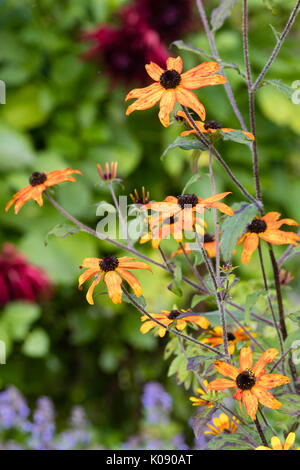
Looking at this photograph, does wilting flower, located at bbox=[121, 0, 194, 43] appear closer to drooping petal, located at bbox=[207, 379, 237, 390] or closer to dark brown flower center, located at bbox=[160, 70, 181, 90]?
dark brown flower center, located at bbox=[160, 70, 181, 90]

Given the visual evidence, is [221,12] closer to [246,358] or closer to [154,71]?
[154,71]

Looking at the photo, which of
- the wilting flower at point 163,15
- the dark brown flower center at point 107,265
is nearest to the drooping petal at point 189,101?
the dark brown flower center at point 107,265

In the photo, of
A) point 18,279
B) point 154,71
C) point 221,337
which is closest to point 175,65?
point 154,71

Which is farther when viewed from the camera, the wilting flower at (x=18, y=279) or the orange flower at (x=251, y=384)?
the wilting flower at (x=18, y=279)

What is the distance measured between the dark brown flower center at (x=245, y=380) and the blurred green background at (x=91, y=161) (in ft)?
2.38

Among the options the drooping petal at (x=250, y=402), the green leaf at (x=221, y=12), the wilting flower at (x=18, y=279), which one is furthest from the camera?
the wilting flower at (x=18, y=279)

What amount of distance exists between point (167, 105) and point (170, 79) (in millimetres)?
21

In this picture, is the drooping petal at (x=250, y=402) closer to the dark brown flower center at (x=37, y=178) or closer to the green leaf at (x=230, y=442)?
the green leaf at (x=230, y=442)

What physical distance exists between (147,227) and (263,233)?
0.09 m

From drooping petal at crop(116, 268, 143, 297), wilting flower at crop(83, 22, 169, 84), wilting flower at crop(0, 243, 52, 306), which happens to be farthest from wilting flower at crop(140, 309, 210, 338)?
wilting flower at crop(83, 22, 169, 84)

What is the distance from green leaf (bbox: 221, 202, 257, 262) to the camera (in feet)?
1.16

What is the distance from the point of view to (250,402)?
33 centimetres

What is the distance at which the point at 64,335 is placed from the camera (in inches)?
48.8

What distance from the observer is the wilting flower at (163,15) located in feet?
3.59
